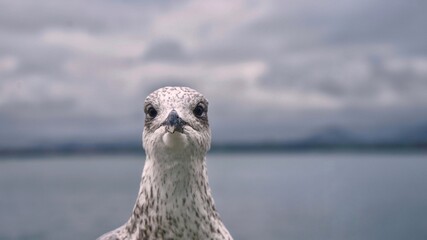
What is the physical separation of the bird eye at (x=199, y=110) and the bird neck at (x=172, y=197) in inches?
19.4

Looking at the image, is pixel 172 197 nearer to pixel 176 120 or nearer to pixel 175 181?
pixel 175 181

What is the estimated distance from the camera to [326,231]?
304 ft

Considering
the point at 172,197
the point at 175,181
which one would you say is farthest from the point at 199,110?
the point at 172,197

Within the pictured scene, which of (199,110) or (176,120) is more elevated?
(199,110)

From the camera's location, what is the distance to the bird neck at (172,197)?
7.11m

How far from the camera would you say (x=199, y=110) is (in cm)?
776

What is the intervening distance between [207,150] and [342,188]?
18129 centimetres

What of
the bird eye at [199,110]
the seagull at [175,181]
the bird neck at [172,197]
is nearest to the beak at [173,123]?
the seagull at [175,181]

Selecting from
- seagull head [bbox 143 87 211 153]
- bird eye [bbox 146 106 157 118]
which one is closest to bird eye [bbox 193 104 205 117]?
seagull head [bbox 143 87 211 153]

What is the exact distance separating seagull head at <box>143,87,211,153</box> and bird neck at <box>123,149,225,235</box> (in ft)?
0.45

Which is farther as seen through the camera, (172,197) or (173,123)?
(172,197)

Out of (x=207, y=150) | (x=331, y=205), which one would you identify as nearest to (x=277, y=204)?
(x=331, y=205)

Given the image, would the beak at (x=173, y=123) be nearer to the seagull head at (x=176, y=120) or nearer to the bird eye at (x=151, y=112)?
the seagull head at (x=176, y=120)

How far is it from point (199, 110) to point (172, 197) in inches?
40.8
